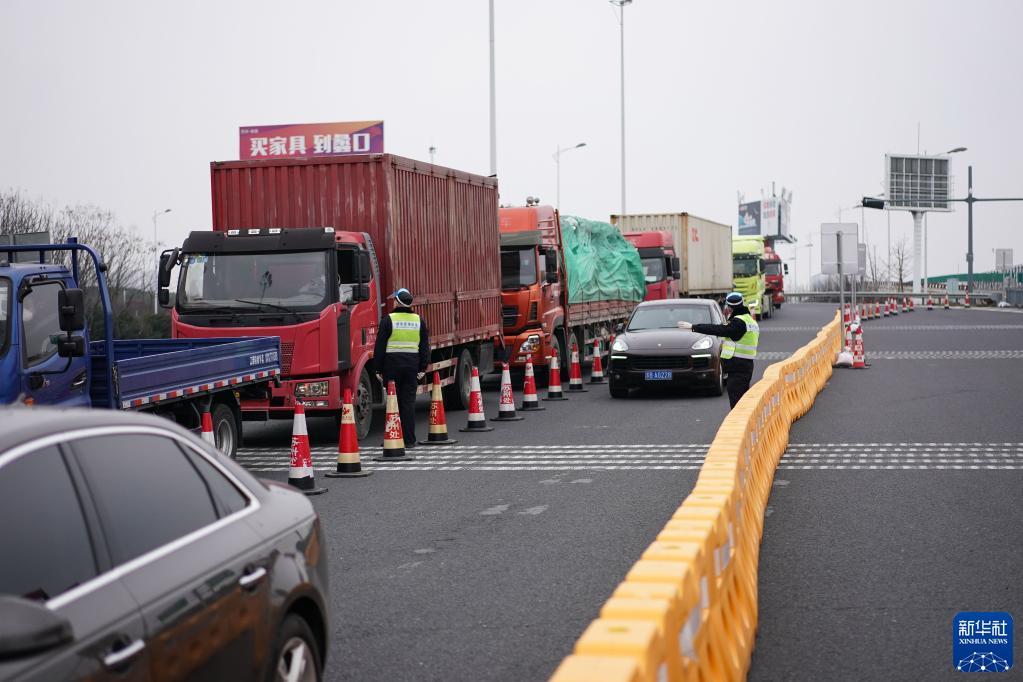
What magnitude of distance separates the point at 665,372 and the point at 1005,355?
1348cm

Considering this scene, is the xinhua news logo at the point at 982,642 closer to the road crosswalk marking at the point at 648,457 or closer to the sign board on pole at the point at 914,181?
the road crosswalk marking at the point at 648,457

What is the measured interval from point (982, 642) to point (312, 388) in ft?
33.1

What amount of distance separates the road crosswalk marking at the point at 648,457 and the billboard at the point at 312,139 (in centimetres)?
5869

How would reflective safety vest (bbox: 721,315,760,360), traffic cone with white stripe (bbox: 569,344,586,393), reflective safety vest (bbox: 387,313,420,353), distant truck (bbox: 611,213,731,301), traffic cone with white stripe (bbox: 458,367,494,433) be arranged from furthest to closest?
distant truck (bbox: 611,213,731,301), traffic cone with white stripe (bbox: 569,344,586,393), traffic cone with white stripe (bbox: 458,367,494,433), reflective safety vest (bbox: 721,315,760,360), reflective safety vest (bbox: 387,313,420,353)

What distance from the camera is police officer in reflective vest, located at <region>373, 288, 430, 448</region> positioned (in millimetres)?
15742

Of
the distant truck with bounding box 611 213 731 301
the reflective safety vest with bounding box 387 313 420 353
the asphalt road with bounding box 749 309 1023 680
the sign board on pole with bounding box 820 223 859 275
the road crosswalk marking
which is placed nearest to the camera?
the asphalt road with bounding box 749 309 1023 680

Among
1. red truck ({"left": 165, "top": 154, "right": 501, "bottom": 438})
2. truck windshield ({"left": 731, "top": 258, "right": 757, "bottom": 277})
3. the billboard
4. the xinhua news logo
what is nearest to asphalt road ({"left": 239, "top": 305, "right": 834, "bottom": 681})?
red truck ({"left": 165, "top": 154, "right": 501, "bottom": 438})

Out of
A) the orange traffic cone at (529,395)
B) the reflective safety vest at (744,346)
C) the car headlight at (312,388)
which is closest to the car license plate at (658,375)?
the orange traffic cone at (529,395)

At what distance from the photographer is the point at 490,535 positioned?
984 cm

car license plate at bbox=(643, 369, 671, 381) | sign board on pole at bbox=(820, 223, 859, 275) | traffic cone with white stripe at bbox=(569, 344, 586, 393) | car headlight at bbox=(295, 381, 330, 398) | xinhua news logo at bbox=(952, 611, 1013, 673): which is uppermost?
sign board on pole at bbox=(820, 223, 859, 275)

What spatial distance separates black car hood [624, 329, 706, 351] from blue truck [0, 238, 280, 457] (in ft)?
31.6

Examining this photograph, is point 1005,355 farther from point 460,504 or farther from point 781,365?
point 460,504

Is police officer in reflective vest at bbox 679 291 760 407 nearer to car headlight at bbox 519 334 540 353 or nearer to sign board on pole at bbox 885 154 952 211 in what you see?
car headlight at bbox 519 334 540 353

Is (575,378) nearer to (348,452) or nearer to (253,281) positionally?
(253,281)
